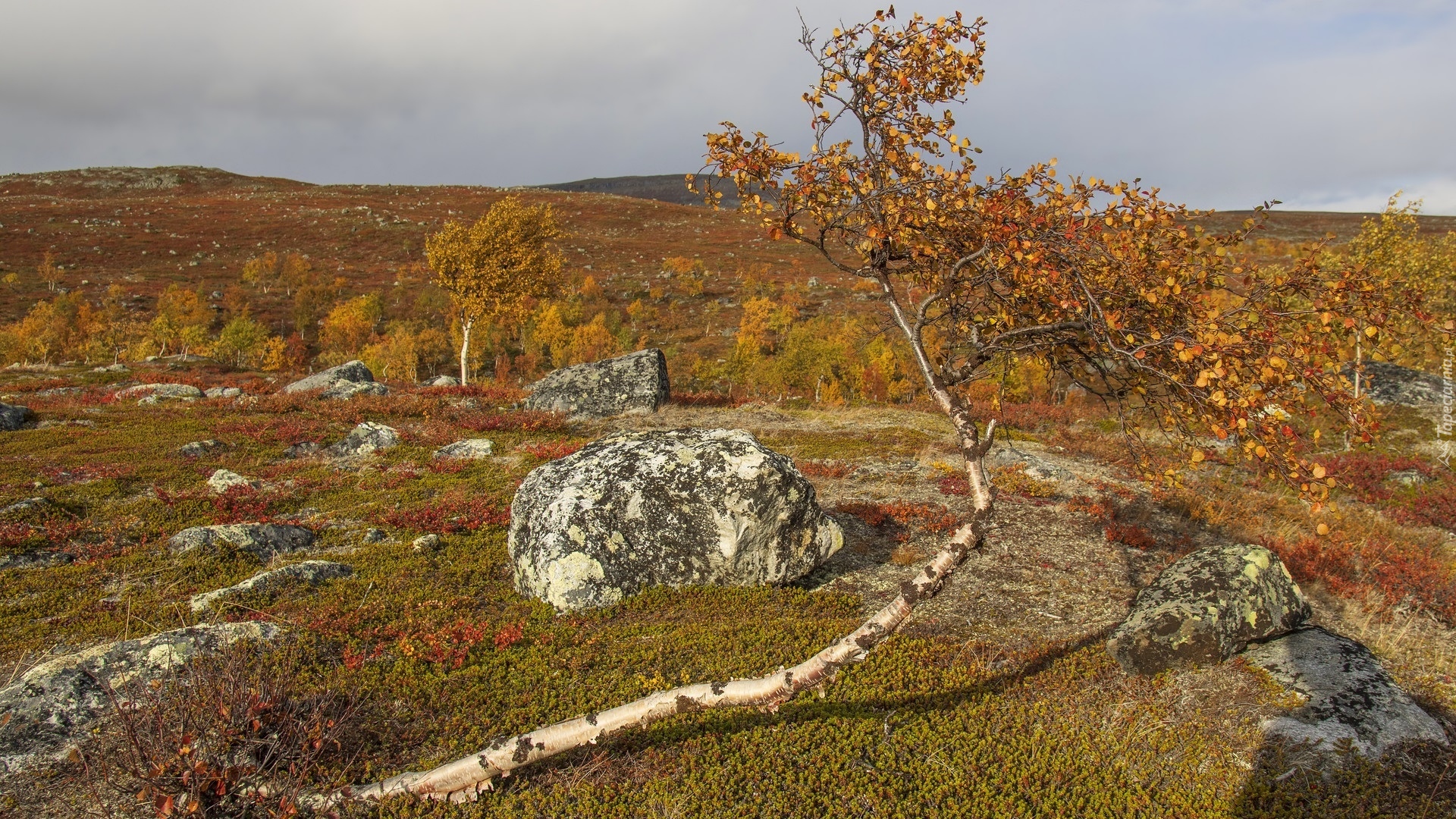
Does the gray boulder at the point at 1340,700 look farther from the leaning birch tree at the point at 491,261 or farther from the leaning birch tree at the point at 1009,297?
the leaning birch tree at the point at 491,261

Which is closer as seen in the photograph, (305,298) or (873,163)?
(873,163)

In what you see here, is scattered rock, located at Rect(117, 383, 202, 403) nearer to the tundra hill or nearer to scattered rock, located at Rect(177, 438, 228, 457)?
scattered rock, located at Rect(177, 438, 228, 457)

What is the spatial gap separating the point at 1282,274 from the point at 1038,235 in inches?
70.0

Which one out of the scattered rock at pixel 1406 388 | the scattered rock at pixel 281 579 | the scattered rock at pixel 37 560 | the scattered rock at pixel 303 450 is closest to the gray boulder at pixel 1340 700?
the scattered rock at pixel 281 579

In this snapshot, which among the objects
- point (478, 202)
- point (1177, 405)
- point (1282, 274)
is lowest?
point (1177, 405)

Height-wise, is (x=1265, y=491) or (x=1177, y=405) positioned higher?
(x=1177, y=405)

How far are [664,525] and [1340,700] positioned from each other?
9.01 meters

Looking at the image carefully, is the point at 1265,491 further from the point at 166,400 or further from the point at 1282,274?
the point at 166,400

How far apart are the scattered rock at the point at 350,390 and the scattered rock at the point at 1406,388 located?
162 ft

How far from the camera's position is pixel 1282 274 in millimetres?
5383

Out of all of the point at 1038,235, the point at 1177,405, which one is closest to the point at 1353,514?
the point at 1177,405

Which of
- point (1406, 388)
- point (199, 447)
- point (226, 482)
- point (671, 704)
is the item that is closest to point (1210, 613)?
point (671, 704)

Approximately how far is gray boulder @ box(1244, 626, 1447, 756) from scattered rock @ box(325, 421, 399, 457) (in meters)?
21.0

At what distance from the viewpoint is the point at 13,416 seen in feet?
74.6
